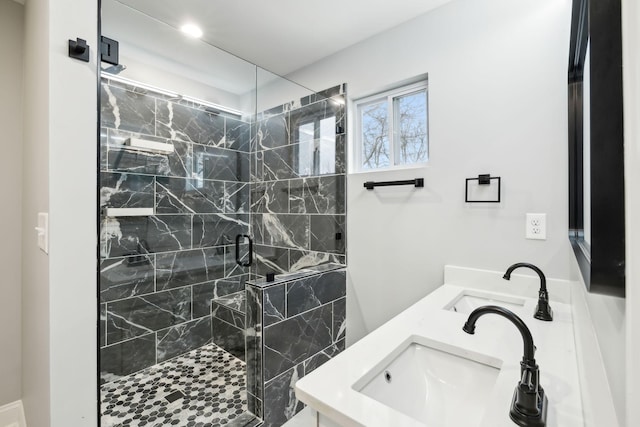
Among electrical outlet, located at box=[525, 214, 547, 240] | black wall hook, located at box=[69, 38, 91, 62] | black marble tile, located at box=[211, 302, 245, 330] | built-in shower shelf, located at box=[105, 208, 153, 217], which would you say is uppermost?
black wall hook, located at box=[69, 38, 91, 62]

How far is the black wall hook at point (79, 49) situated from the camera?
41.4 inches

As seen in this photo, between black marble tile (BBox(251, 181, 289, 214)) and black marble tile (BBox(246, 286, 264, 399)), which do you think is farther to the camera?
black marble tile (BBox(251, 181, 289, 214))

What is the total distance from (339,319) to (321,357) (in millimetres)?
301

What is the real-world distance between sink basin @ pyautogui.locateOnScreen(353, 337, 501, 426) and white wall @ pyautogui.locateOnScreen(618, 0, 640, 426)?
0.63 meters

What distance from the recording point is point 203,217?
2.72 m

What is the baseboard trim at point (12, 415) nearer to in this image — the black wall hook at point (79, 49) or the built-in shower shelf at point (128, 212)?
the built-in shower shelf at point (128, 212)

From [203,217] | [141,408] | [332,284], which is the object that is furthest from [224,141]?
[141,408]

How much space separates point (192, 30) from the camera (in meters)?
2.18

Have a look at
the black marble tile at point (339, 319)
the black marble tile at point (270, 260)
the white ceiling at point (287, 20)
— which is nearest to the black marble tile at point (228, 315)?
the black marble tile at point (270, 260)

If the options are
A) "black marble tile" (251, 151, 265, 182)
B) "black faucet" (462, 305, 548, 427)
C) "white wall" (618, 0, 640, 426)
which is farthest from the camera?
"black marble tile" (251, 151, 265, 182)

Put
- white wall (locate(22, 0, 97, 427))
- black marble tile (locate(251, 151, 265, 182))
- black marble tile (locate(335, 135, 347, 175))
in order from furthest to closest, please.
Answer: black marble tile (locate(251, 151, 265, 182)) < black marble tile (locate(335, 135, 347, 175)) < white wall (locate(22, 0, 97, 427))

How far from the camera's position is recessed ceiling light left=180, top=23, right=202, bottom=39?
6.96 feet

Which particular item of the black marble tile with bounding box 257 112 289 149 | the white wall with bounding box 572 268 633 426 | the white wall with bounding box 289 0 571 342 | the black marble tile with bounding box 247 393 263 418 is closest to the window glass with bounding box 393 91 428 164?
the white wall with bounding box 289 0 571 342

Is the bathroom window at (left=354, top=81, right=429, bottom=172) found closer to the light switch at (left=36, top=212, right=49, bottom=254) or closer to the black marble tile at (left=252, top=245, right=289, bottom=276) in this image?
the black marble tile at (left=252, top=245, right=289, bottom=276)
